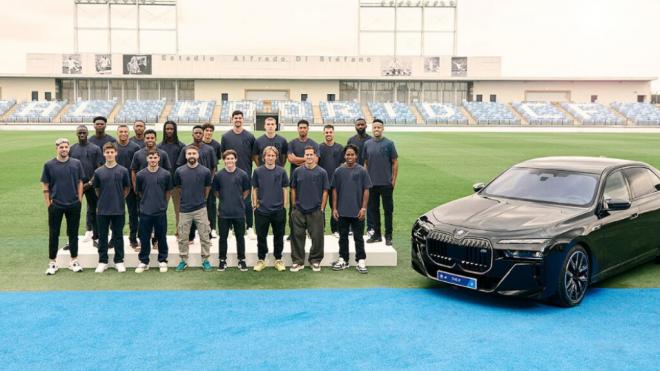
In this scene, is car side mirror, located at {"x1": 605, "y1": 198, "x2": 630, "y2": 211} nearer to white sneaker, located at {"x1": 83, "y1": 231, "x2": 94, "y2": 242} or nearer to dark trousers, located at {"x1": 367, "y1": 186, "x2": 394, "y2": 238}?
dark trousers, located at {"x1": 367, "y1": 186, "x2": 394, "y2": 238}

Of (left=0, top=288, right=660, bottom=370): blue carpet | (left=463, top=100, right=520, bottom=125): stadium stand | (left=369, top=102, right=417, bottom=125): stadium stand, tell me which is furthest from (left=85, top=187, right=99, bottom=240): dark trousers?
(left=463, top=100, right=520, bottom=125): stadium stand

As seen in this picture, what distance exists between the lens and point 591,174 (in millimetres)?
7641

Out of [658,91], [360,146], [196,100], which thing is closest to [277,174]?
[360,146]

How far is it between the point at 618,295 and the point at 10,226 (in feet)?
33.1

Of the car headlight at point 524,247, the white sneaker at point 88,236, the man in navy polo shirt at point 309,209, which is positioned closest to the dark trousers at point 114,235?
the white sneaker at point 88,236

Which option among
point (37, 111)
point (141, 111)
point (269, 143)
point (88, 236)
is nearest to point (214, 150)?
point (269, 143)

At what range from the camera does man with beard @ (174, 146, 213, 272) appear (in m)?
8.12

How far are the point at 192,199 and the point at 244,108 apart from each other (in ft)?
198

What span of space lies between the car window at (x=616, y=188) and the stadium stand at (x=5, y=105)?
Result: 226 feet

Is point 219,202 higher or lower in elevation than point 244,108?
lower

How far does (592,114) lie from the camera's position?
67438 mm

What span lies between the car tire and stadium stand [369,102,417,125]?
57.1 m

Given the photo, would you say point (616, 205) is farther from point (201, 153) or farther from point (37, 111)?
point (37, 111)

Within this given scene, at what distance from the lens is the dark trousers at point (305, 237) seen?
823 centimetres
